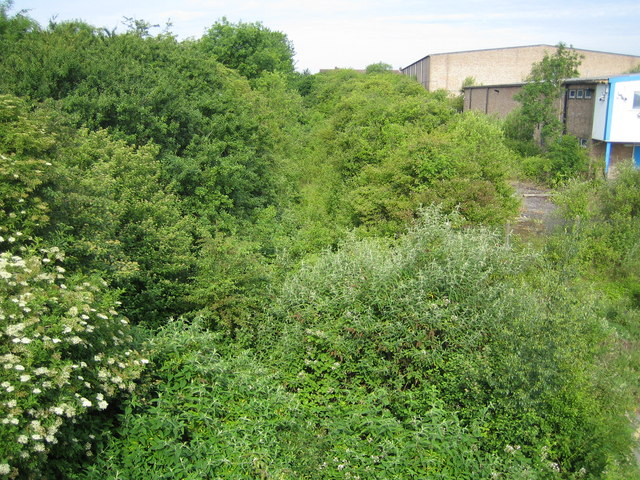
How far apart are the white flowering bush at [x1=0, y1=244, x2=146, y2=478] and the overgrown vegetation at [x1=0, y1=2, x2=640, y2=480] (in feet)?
0.07

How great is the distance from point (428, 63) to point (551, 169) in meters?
30.1

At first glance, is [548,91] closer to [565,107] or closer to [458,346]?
[565,107]

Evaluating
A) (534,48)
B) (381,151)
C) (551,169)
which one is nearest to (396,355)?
(381,151)

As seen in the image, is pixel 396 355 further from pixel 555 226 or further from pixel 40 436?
pixel 555 226

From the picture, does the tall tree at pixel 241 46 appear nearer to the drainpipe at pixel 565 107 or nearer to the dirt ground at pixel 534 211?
the dirt ground at pixel 534 211

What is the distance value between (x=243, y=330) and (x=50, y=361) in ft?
15.7

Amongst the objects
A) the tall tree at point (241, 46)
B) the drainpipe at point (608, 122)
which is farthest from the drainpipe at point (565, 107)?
the tall tree at point (241, 46)

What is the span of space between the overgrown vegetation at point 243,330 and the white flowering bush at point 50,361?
0.07 feet

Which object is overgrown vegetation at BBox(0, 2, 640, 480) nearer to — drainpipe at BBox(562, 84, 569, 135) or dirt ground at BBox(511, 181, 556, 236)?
dirt ground at BBox(511, 181, 556, 236)

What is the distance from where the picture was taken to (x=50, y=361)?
5395 millimetres

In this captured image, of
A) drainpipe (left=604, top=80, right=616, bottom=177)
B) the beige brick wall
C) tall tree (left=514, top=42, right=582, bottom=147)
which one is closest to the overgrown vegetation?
drainpipe (left=604, top=80, right=616, bottom=177)

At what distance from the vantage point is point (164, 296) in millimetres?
10680

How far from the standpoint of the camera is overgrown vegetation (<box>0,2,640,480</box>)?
19.9 ft

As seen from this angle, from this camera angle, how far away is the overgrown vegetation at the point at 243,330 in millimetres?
6070
